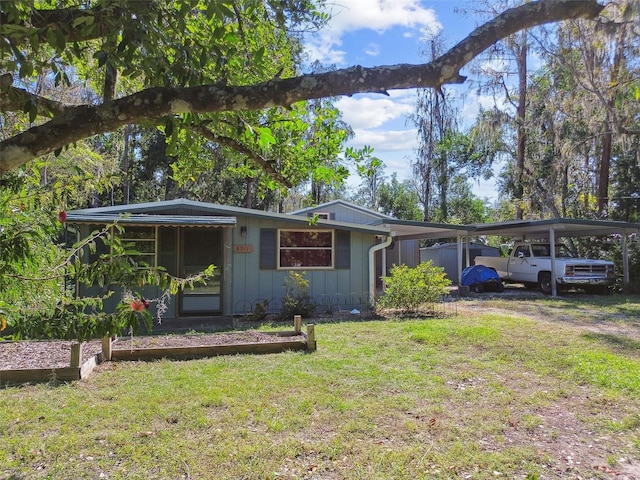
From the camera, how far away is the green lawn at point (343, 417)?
11.1ft

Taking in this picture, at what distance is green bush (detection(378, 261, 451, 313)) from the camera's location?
10.8 m

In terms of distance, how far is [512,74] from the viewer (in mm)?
21828

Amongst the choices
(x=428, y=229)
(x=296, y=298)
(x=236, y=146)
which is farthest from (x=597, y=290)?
(x=236, y=146)

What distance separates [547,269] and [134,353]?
14.3 meters

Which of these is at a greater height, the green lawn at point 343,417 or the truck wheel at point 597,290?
the truck wheel at point 597,290

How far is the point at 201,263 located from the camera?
35.9 ft

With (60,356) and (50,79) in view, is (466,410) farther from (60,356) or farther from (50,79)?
(50,79)

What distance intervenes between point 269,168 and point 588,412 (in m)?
3.86

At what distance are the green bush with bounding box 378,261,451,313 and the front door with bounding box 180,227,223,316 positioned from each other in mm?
4085

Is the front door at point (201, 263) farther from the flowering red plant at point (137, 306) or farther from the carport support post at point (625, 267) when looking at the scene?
the carport support post at point (625, 267)

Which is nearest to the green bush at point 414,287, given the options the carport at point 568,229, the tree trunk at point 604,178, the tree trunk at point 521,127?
the carport at point 568,229

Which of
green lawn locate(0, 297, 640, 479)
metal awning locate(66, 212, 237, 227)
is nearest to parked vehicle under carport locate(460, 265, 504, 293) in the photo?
green lawn locate(0, 297, 640, 479)

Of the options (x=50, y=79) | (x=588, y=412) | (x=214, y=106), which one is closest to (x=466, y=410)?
(x=588, y=412)

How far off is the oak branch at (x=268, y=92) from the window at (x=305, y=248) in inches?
354
